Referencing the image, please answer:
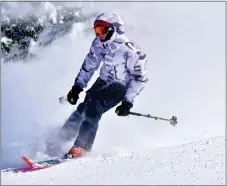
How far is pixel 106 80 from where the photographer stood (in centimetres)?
700

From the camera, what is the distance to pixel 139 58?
22.0 ft

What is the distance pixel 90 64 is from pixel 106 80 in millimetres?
339

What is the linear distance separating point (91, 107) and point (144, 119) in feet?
10.0

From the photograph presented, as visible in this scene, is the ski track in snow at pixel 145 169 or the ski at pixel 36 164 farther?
the ski at pixel 36 164

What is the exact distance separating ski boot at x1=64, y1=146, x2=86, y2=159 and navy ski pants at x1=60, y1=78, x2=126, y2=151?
0.19ft

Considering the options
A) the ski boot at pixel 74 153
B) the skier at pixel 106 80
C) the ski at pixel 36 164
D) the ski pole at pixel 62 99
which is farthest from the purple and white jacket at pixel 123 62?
the ski at pixel 36 164

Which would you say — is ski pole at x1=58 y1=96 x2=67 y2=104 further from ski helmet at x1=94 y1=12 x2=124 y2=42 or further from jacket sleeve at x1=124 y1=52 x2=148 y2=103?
ski helmet at x1=94 y1=12 x2=124 y2=42

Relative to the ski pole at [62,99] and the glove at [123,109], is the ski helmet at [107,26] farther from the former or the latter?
the ski pole at [62,99]

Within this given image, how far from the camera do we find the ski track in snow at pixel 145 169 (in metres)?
5.21

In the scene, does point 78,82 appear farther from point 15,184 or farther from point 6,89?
point 6,89

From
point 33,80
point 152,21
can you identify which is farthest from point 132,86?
point 152,21

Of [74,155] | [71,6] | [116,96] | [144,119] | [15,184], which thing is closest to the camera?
[15,184]

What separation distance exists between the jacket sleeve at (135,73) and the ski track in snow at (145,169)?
873 mm

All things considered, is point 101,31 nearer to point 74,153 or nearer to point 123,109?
point 123,109
